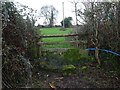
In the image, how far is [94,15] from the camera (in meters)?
4.80

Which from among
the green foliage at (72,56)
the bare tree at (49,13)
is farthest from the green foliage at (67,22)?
the green foliage at (72,56)

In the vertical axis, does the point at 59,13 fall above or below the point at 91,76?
above

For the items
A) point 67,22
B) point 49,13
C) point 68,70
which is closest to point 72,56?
point 68,70

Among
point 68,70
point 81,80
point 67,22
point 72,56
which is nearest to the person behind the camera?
point 81,80

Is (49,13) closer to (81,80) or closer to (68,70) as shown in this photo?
(68,70)

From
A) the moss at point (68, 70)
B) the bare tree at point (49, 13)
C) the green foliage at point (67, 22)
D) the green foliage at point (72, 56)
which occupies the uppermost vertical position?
the bare tree at point (49, 13)

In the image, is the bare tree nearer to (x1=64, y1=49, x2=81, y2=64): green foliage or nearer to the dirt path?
(x1=64, y1=49, x2=81, y2=64): green foliage

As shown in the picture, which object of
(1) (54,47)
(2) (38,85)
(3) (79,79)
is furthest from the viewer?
(1) (54,47)

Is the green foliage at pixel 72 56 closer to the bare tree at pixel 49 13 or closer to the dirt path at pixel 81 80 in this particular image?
the dirt path at pixel 81 80

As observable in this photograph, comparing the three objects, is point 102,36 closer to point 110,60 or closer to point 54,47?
point 110,60

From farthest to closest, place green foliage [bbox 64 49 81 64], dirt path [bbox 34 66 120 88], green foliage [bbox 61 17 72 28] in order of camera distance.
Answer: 1. green foliage [bbox 61 17 72 28]
2. green foliage [bbox 64 49 81 64]
3. dirt path [bbox 34 66 120 88]

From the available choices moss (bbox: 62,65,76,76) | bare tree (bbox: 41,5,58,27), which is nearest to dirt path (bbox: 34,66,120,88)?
moss (bbox: 62,65,76,76)

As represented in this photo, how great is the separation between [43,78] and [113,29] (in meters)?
1.61

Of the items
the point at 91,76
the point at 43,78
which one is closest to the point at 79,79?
the point at 91,76
